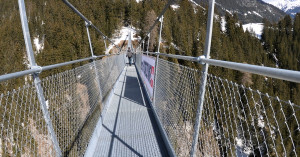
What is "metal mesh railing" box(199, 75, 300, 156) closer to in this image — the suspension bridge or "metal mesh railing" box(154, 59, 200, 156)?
the suspension bridge

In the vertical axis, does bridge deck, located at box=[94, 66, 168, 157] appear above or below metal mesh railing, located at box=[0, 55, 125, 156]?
below

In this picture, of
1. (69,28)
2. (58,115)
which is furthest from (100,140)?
(69,28)

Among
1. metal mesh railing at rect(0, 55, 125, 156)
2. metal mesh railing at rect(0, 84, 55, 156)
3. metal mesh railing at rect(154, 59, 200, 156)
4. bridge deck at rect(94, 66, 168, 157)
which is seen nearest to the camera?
metal mesh railing at rect(0, 84, 55, 156)

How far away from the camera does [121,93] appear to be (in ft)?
17.6

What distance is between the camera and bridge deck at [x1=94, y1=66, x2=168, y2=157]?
248 cm

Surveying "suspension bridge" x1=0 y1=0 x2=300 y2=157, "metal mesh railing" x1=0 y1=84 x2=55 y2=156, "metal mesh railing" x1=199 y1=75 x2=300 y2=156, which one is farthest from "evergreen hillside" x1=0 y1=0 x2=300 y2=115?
"metal mesh railing" x1=199 y1=75 x2=300 y2=156

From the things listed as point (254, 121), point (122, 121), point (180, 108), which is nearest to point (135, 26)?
point (122, 121)

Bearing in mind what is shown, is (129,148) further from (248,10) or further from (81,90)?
(248,10)

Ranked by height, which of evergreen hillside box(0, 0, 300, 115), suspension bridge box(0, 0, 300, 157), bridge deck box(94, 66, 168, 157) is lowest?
bridge deck box(94, 66, 168, 157)

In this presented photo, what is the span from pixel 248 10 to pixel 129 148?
233677 millimetres

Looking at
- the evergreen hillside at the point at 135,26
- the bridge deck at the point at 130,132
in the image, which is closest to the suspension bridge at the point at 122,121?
the bridge deck at the point at 130,132

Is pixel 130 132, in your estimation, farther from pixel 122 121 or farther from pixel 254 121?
pixel 254 121

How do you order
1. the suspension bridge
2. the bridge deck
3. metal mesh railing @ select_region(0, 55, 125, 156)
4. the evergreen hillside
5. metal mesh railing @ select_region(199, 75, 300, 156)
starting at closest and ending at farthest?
metal mesh railing @ select_region(199, 75, 300, 156) < the suspension bridge < metal mesh railing @ select_region(0, 55, 125, 156) < the bridge deck < the evergreen hillside

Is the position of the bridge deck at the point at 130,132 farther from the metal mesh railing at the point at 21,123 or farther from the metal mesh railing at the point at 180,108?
the metal mesh railing at the point at 21,123
